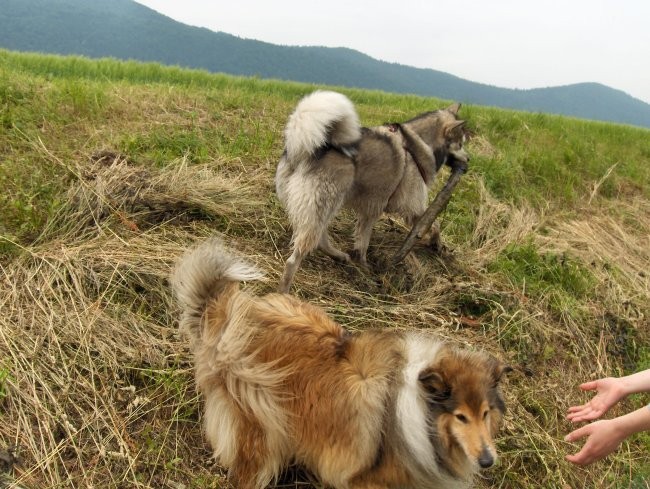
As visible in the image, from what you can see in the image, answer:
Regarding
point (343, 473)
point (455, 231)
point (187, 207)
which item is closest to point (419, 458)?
point (343, 473)

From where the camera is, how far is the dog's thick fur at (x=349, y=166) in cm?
378

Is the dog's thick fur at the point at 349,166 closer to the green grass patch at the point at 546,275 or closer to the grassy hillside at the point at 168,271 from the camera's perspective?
the grassy hillside at the point at 168,271

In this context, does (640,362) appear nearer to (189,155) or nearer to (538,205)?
(538,205)

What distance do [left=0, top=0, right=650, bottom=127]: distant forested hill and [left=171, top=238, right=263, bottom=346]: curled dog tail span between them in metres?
77.1

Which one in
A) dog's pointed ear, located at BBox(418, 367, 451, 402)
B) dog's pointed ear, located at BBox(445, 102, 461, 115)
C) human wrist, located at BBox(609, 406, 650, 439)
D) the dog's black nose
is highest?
dog's pointed ear, located at BBox(445, 102, 461, 115)

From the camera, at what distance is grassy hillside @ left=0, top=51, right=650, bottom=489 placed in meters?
2.70

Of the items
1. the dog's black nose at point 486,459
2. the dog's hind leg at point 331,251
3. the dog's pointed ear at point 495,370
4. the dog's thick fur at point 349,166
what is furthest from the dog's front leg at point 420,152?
the dog's black nose at point 486,459

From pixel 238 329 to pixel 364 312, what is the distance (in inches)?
67.4

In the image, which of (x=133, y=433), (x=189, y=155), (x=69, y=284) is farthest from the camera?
(x=189, y=155)

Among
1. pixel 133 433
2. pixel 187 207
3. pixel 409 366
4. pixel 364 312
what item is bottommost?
pixel 133 433

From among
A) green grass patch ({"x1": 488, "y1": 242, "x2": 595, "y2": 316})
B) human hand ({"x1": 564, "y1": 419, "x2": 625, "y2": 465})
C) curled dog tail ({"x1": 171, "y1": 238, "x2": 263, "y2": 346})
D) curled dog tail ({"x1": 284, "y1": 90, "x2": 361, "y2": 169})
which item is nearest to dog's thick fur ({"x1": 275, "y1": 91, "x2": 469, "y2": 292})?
curled dog tail ({"x1": 284, "y1": 90, "x2": 361, "y2": 169})

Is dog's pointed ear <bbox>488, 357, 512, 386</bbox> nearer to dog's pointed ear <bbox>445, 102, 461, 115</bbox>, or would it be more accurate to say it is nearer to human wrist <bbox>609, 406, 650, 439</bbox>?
human wrist <bbox>609, 406, 650, 439</bbox>

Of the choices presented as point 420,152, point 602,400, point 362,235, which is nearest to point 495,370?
point 602,400

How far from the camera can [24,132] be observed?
491cm
